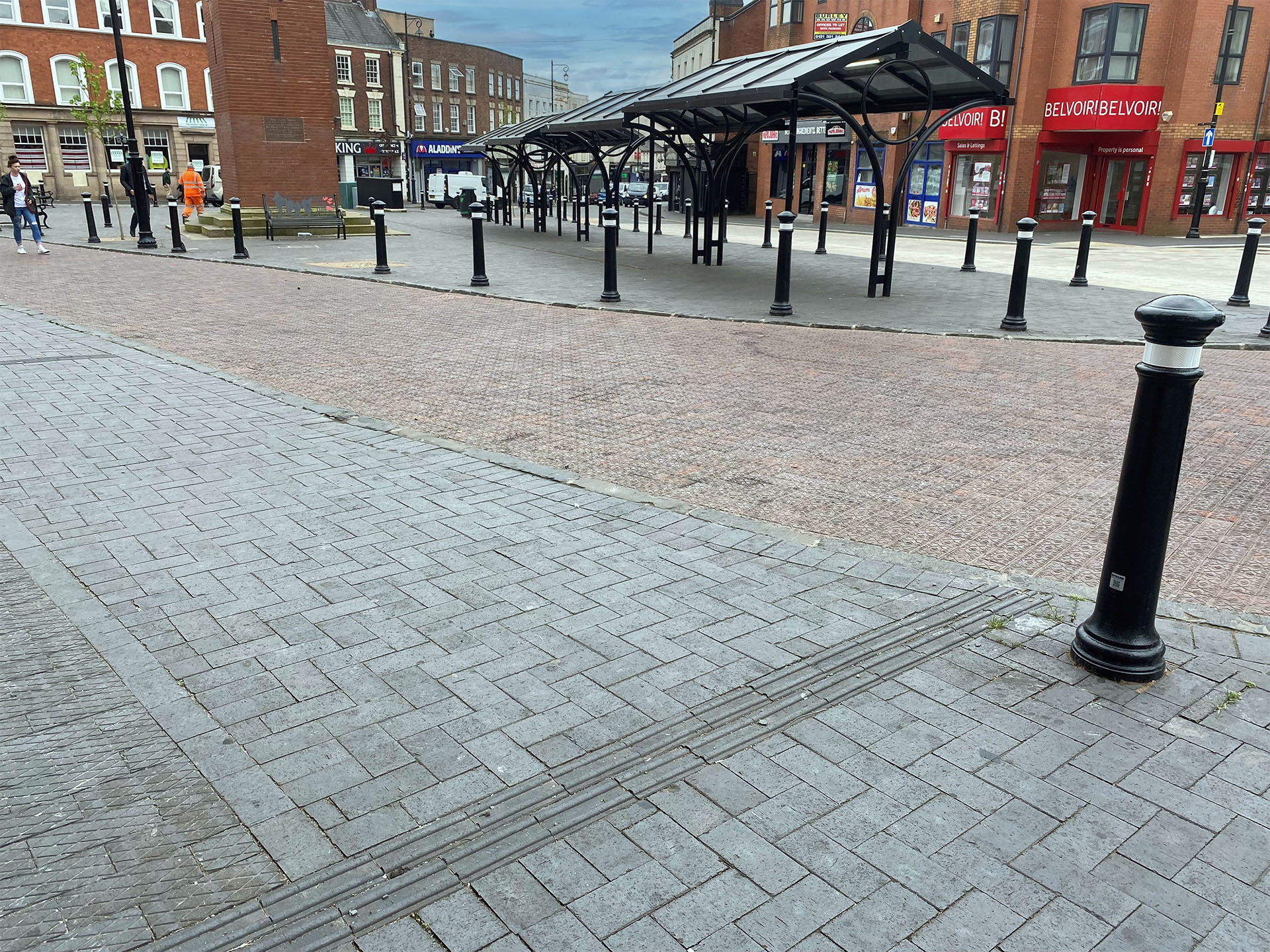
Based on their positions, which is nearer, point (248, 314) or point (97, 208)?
point (248, 314)

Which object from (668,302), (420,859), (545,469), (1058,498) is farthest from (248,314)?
(420,859)

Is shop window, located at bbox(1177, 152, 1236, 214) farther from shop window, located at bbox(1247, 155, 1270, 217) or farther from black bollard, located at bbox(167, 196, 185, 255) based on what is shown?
black bollard, located at bbox(167, 196, 185, 255)

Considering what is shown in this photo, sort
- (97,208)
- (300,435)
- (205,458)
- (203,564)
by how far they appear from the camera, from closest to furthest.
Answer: (203,564) → (205,458) → (300,435) → (97,208)

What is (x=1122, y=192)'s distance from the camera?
1230 inches

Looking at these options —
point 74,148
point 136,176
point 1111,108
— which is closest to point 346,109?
point 74,148

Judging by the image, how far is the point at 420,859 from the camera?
261cm

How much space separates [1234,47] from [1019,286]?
24.5 m

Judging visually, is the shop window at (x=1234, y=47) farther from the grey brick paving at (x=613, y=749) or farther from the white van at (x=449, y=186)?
the white van at (x=449, y=186)

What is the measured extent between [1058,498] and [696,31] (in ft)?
190

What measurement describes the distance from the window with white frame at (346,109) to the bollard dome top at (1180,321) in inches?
2520

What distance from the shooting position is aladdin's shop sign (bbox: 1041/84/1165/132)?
28734 millimetres

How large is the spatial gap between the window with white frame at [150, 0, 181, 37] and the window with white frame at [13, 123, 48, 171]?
785cm

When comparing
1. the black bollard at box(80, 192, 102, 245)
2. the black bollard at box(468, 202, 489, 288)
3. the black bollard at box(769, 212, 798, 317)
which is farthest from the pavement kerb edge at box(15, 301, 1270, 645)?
the black bollard at box(80, 192, 102, 245)

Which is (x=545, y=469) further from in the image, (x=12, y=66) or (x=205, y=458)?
(x=12, y=66)
